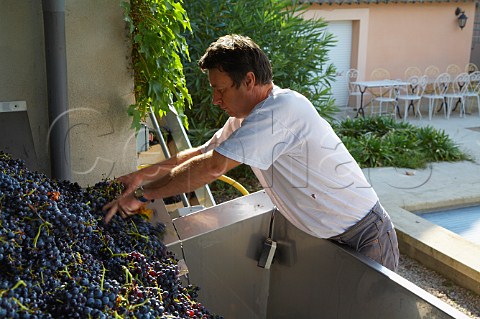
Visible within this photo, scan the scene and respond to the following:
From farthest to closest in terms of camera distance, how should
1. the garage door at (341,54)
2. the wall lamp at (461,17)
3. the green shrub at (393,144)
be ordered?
the wall lamp at (461,17) < the garage door at (341,54) < the green shrub at (393,144)

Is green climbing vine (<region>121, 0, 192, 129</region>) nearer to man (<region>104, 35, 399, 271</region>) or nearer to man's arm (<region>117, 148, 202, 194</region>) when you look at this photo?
Answer: man's arm (<region>117, 148, 202, 194</region>)

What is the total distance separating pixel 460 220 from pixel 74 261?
5.12 m

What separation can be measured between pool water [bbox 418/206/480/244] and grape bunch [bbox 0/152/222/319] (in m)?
4.35

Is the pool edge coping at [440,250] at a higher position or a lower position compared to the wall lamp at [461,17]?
lower

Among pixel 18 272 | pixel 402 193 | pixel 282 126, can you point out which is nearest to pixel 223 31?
pixel 402 193

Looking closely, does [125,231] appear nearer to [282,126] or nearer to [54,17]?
Result: [282,126]

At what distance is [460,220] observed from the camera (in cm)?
557

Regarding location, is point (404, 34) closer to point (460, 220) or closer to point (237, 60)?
point (460, 220)

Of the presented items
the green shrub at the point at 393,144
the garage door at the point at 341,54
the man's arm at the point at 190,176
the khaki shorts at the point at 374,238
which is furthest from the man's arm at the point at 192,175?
the garage door at the point at 341,54

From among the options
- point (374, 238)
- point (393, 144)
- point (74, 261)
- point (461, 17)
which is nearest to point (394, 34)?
point (461, 17)

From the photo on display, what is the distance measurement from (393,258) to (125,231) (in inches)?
Answer: 52.4

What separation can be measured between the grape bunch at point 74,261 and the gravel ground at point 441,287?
293cm

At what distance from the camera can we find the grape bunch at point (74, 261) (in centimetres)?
118

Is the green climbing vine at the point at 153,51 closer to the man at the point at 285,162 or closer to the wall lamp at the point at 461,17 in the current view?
the man at the point at 285,162
